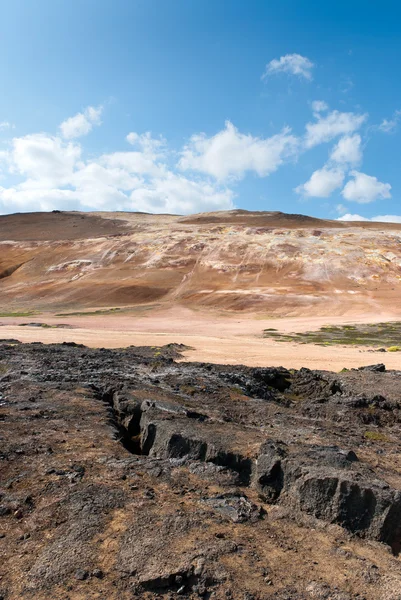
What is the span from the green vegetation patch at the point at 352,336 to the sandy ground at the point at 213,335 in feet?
5.29

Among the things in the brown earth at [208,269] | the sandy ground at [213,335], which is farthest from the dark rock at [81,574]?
the brown earth at [208,269]

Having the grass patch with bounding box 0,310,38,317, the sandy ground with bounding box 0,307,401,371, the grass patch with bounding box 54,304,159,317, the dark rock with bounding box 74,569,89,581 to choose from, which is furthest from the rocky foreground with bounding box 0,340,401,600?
the grass patch with bounding box 0,310,38,317

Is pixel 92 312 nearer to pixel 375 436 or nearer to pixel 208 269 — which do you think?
pixel 208 269

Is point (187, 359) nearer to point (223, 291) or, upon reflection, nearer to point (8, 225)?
point (223, 291)

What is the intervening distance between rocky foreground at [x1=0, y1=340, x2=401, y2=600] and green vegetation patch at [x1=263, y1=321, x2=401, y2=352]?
20576 millimetres

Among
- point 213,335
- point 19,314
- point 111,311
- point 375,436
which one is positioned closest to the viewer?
point 375,436

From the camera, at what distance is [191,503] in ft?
17.6

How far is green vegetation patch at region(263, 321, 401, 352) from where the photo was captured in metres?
29.1

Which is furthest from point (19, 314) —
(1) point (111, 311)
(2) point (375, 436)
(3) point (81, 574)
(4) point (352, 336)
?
(3) point (81, 574)

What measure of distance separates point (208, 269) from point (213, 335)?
38.2 metres

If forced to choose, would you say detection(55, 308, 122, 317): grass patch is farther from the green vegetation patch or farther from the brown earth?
the green vegetation patch

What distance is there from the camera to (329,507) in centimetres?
527

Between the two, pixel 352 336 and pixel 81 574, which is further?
pixel 352 336

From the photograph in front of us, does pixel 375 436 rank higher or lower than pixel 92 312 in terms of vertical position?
lower
